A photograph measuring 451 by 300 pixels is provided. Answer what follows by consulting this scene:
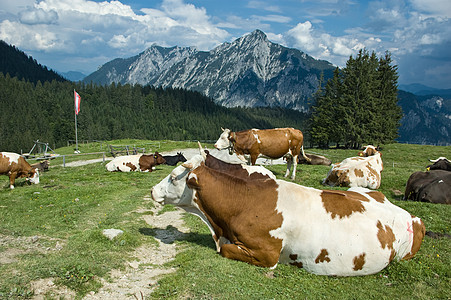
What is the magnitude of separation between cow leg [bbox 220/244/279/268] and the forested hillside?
110164 millimetres

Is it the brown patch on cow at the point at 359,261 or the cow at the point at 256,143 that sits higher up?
the cow at the point at 256,143

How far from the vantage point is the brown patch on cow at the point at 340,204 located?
20.3 ft

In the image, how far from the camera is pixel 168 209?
12.1m

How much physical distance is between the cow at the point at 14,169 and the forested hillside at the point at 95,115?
94741 millimetres

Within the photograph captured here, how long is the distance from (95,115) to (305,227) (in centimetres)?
12318

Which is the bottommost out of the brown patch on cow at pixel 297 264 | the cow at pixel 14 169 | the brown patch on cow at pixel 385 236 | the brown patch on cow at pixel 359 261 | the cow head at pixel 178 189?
the cow at pixel 14 169

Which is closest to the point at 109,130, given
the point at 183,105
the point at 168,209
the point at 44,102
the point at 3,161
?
the point at 44,102

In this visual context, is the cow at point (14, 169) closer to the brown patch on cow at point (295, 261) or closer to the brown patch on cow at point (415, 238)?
the brown patch on cow at point (295, 261)

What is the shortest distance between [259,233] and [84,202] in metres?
9.20

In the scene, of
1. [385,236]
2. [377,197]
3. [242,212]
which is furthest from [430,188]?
[242,212]

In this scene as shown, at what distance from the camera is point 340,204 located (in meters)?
6.30

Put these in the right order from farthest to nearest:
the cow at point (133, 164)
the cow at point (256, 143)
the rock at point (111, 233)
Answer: the cow at point (133, 164) < the cow at point (256, 143) < the rock at point (111, 233)

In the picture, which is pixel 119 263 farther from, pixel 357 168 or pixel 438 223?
pixel 357 168

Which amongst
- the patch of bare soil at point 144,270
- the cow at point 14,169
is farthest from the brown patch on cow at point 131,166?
the patch of bare soil at point 144,270
